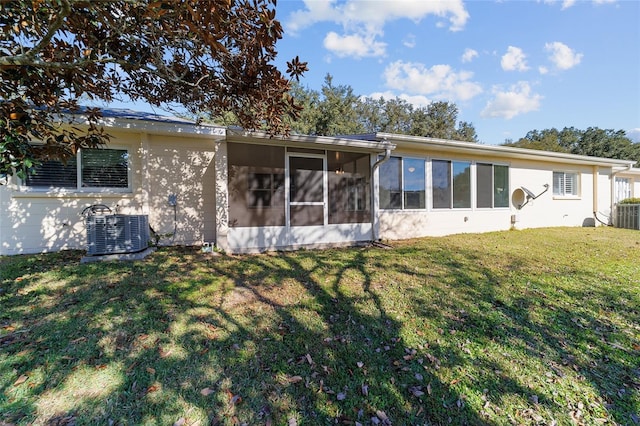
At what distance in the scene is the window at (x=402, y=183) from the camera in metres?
8.48

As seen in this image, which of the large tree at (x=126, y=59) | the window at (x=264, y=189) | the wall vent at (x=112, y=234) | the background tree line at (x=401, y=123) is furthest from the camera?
the background tree line at (x=401, y=123)

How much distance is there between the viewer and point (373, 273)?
15.8 feet

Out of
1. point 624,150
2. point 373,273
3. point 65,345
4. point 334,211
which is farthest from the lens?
point 624,150

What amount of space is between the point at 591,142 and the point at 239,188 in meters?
47.4

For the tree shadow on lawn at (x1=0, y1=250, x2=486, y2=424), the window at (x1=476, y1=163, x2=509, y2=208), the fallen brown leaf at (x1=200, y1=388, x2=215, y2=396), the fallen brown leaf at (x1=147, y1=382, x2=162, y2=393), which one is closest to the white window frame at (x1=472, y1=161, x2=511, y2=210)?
the window at (x1=476, y1=163, x2=509, y2=208)

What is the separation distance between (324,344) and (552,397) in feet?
6.24

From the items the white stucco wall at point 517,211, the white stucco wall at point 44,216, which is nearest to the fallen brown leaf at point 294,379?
the white stucco wall at point 44,216

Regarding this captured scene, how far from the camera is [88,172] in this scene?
→ 6.22 meters

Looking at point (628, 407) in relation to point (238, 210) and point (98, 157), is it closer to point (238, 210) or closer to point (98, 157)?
point (238, 210)

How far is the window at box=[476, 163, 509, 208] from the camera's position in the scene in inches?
395

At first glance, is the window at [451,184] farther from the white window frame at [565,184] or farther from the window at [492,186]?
the white window frame at [565,184]

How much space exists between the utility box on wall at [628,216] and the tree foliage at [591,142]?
2305cm

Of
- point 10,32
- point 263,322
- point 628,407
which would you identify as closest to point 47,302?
point 263,322

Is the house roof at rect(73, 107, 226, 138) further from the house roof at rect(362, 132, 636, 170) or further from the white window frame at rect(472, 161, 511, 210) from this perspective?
the white window frame at rect(472, 161, 511, 210)
